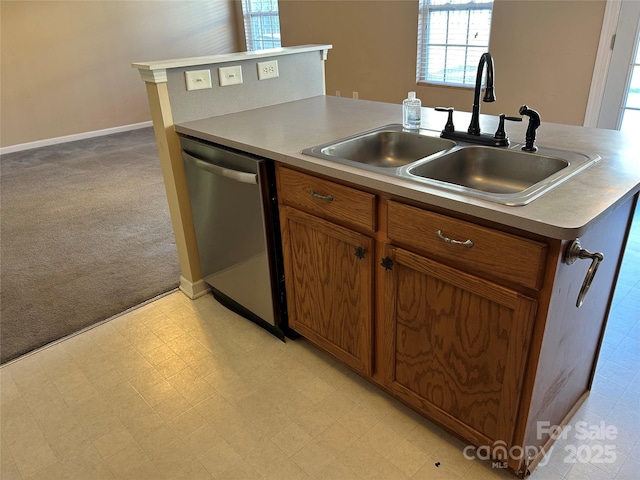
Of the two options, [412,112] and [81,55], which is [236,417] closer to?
[412,112]

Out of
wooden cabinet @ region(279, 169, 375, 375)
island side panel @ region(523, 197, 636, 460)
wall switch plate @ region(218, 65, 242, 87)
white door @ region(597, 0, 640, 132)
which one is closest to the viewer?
island side panel @ region(523, 197, 636, 460)

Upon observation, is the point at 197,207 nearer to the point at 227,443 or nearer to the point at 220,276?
the point at 220,276

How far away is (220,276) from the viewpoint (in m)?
2.38

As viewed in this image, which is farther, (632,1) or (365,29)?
(365,29)

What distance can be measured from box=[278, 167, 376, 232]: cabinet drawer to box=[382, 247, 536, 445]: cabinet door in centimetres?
15

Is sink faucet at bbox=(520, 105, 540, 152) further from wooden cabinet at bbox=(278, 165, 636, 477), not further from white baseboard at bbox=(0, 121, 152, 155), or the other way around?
white baseboard at bbox=(0, 121, 152, 155)

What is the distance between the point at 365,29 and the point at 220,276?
12.6 feet

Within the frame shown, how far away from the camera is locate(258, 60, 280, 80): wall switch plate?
2.46 m

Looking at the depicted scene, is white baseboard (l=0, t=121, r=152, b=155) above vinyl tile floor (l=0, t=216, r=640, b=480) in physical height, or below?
above

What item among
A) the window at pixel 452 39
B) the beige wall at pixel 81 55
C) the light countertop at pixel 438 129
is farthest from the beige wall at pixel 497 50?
the light countertop at pixel 438 129

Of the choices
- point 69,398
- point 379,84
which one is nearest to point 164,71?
point 69,398

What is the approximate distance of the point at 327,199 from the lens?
1.65m

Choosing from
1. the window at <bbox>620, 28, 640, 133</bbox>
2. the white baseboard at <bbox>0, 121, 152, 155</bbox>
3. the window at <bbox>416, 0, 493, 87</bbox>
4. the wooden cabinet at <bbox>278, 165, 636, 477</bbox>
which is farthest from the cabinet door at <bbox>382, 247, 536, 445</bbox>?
the white baseboard at <bbox>0, 121, 152, 155</bbox>

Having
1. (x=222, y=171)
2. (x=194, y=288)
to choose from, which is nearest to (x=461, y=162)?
(x=222, y=171)
